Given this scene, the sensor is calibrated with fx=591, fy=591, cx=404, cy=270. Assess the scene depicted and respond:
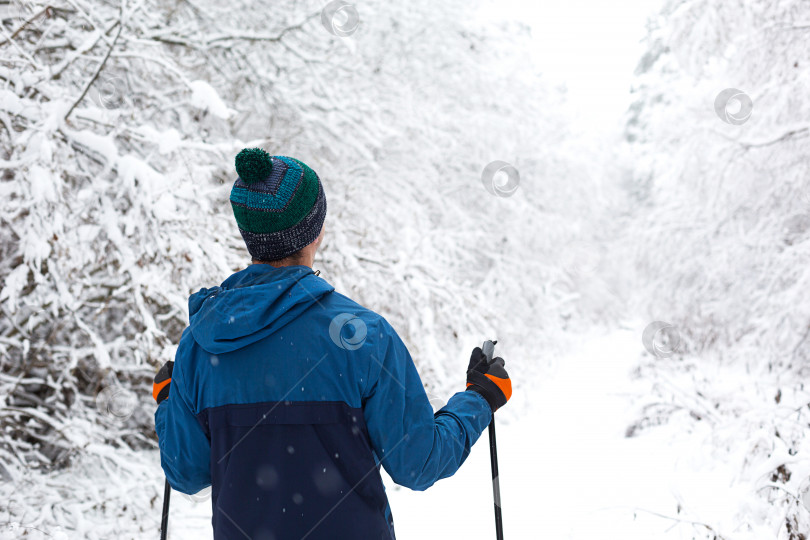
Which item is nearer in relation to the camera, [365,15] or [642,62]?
[365,15]

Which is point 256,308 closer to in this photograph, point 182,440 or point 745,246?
point 182,440

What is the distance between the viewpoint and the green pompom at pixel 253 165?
4.87 feet

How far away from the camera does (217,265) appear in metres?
3.77

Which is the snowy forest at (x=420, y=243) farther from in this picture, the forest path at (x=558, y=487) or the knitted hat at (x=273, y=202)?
the knitted hat at (x=273, y=202)

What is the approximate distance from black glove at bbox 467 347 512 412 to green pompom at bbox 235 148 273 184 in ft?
2.88

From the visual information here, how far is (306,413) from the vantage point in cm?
142

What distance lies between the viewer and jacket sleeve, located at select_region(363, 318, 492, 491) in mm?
1440

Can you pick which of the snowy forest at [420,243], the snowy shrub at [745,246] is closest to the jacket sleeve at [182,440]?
the snowy forest at [420,243]

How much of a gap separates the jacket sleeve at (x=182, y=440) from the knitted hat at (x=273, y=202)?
345mm

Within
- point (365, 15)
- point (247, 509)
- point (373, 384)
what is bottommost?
point (247, 509)

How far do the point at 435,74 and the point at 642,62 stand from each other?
746 inches

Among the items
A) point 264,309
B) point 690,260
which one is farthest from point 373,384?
point 690,260

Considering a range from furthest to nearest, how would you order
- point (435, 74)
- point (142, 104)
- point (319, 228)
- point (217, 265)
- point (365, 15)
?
point (435, 74) → point (365, 15) → point (142, 104) → point (217, 265) → point (319, 228)

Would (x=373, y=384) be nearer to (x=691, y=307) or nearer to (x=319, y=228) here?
(x=319, y=228)
